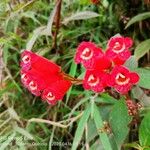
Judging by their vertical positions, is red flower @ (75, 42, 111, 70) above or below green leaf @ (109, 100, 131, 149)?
above

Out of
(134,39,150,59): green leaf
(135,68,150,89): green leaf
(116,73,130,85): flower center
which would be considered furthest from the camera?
(134,39,150,59): green leaf

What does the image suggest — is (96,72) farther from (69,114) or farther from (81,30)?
(81,30)

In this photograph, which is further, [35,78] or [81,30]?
[81,30]

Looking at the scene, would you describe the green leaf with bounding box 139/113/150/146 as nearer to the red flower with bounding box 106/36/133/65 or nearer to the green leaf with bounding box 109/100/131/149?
the green leaf with bounding box 109/100/131/149

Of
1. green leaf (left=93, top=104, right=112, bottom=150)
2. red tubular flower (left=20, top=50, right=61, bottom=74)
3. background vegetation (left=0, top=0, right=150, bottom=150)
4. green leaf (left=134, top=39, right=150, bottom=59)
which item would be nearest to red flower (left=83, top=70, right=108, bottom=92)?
red tubular flower (left=20, top=50, right=61, bottom=74)

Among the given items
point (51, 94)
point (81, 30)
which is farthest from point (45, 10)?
point (51, 94)

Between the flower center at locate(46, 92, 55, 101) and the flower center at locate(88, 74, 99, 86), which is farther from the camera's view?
the flower center at locate(46, 92, 55, 101)

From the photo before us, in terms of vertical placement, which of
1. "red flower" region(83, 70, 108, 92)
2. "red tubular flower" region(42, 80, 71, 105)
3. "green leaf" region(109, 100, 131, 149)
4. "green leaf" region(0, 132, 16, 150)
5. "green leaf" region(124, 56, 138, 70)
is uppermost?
"red flower" region(83, 70, 108, 92)
